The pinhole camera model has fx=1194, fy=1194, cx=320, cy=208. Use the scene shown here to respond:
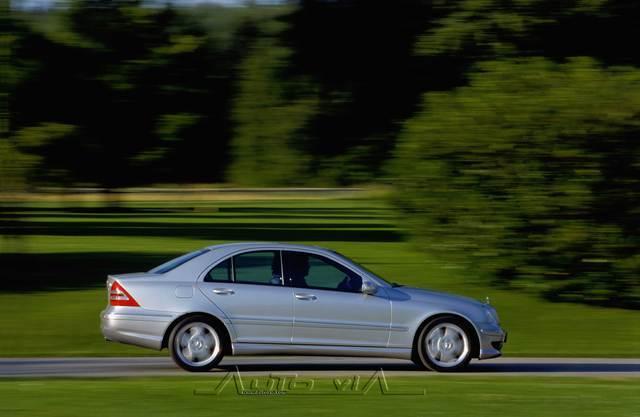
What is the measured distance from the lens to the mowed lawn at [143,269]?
16.7 metres

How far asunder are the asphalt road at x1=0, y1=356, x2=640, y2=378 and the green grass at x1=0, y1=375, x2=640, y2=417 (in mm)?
914

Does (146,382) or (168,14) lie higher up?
(168,14)

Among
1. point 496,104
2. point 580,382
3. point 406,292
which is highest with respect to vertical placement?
point 496,104

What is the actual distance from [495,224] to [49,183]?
41.8 feet

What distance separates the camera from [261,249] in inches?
494

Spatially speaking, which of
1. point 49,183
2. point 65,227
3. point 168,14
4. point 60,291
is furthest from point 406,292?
point 65,227

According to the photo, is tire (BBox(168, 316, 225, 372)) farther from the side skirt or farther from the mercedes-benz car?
the side skirt

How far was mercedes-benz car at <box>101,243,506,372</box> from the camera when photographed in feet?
40.2

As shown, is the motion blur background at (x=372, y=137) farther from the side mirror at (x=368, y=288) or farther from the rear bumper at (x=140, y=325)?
the side mirror at (x=368, y=288)

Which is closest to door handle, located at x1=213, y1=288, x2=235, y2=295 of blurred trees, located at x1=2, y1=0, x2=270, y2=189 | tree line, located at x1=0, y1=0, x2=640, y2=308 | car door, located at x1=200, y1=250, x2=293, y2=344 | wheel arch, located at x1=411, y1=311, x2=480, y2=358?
car door, located at x1=200, y1=250, x2=293, y2=344

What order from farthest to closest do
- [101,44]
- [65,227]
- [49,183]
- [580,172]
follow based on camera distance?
[65,227] → [101,44] → [49,183] → [580,172]

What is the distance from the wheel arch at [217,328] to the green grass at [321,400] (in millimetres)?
525

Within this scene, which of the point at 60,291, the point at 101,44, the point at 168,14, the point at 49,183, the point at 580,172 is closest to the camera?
the point at 580,172

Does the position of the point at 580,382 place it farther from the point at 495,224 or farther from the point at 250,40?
the point at 250,40
